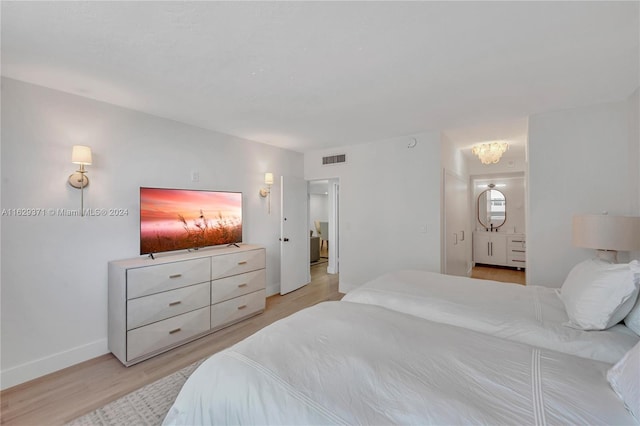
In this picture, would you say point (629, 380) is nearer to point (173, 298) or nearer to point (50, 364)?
point (173, 298)

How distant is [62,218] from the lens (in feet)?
8.06

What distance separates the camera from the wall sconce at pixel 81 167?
2.39 metres

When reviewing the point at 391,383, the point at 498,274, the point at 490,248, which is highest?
the point at 391,383

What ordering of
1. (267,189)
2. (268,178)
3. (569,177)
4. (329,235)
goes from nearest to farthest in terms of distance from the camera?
(569,177) < (268,178) < (267,189) < (329,235)

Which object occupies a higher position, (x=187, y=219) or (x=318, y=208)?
(x=318, y=208)

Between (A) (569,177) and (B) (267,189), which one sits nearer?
(A) (569,177)

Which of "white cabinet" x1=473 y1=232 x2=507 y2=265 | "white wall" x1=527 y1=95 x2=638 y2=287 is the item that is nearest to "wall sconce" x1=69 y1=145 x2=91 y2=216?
"white wall" x1=527 y1=95 x2=638 y2=287

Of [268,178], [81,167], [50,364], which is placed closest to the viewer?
[50,364]

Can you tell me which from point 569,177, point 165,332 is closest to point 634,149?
point 569,177

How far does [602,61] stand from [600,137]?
1.19 metres

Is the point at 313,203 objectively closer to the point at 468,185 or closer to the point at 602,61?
the point at 468,185

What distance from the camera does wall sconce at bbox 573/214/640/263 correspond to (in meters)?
2.09

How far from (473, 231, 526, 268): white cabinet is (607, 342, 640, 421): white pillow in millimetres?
5662

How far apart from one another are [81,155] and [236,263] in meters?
1.85
